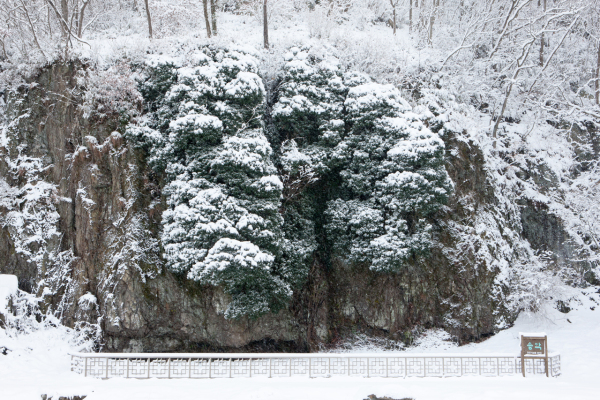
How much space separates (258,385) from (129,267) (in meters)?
5.89

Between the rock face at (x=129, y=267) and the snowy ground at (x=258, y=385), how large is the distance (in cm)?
132

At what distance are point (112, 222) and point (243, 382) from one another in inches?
273

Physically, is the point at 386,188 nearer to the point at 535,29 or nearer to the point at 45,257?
the point at 45,257

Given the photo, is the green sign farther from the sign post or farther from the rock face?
the rock face

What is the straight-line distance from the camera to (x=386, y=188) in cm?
1534

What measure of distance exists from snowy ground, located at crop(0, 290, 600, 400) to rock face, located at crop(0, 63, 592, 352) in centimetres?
132

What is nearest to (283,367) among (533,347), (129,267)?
(129,267)

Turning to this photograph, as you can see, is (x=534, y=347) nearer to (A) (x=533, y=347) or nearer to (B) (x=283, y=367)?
(A) (x=533, y=347)

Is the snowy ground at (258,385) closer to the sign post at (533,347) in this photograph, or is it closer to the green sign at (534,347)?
the sign post at (533,347)

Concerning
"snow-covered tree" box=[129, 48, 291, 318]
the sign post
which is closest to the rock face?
"snow-covered tree" box=[129, 48, 291, 318]

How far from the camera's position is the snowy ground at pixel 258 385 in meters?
10.2

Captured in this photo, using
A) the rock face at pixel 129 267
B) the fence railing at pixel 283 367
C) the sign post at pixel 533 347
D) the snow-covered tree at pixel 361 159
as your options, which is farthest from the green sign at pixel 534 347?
the snow-covered tree at pixel 361 159

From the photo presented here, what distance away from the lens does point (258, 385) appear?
10883mm

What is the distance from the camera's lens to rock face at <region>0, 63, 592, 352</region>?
46.8ft
